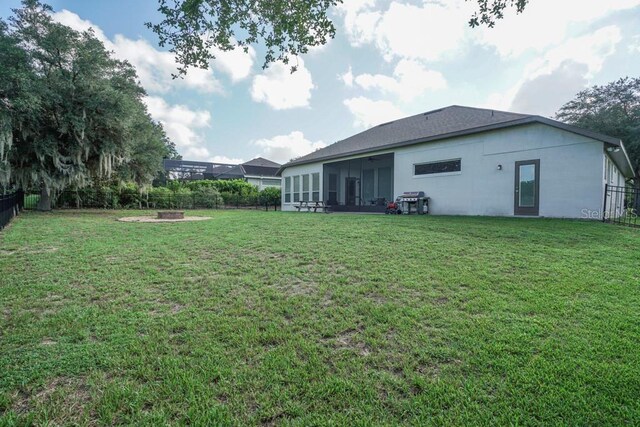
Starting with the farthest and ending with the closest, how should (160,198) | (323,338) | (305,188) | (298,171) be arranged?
(298,171) < (305,188) < (160,198) < (323,338)

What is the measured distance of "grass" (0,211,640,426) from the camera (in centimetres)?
182

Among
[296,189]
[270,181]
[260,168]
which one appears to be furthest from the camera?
[260,168]

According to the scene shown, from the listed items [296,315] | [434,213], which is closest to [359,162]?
[434,213]

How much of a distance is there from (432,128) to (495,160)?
362 cm

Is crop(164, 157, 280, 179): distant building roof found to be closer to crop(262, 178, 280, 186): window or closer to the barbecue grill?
crop(262, 178, 280, 186): window

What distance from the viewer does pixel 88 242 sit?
6066mm

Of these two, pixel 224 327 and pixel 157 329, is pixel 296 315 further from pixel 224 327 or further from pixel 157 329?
pixel 157 329

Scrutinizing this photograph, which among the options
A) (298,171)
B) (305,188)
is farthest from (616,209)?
(298,171)

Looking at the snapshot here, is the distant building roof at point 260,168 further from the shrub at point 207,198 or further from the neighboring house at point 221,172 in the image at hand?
the shrub at point 207,198

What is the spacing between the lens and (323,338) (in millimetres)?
2600

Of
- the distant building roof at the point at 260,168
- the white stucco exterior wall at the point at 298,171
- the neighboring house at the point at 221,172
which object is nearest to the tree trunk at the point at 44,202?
the white stucco exterior wall at the point at 298,171

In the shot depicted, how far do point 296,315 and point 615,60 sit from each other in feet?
50.9

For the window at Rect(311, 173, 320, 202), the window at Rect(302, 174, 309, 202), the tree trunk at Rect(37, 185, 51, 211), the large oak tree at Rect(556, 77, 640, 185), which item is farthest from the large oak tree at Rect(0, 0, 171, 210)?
the large oak tree at Rect(556, 77, 640, 185)

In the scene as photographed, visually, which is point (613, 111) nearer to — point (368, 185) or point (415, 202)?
point (368, 185)
